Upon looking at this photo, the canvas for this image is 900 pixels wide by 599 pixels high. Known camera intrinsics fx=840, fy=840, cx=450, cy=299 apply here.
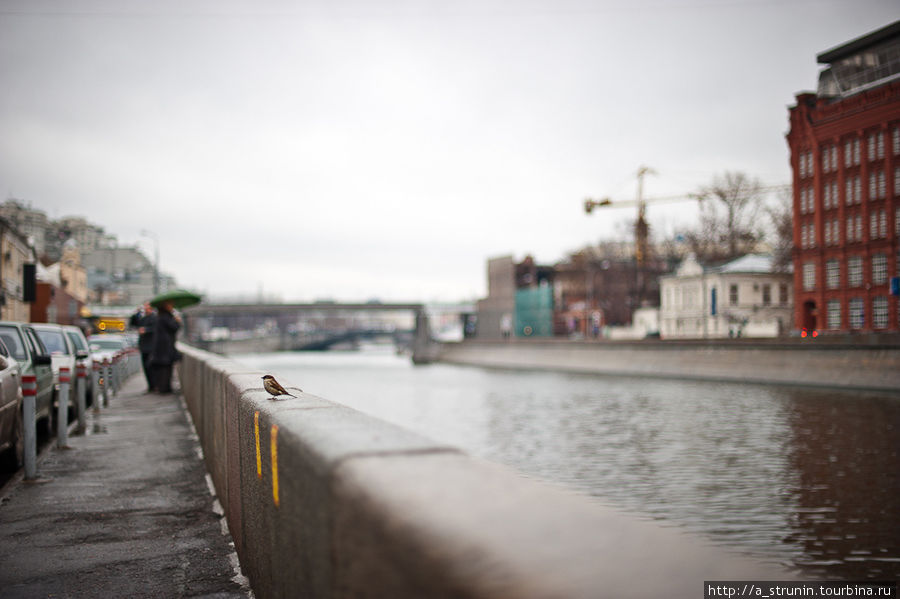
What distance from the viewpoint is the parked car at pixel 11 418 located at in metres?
8.95

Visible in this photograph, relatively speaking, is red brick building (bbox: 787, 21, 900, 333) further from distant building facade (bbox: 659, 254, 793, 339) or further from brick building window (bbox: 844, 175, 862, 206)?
distant building facade (bbox: 659, 254, 793, 339)

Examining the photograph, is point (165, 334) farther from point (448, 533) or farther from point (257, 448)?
point (448, 533)

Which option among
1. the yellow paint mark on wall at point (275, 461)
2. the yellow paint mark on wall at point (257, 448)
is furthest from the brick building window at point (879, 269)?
the yellow paint mark on wall at point (275, 461)

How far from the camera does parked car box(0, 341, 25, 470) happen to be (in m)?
8.95

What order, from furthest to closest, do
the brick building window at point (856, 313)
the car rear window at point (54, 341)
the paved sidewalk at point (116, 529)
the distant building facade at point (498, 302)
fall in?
1. the distant building facade at point (498, 302)
2. the brick building window at point (856, 313)
3. the car rear window at point (54, 341)
4. the paved sidewalk at point (116, 529)

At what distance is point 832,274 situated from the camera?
53562mm

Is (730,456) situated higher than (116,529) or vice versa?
(116,529)

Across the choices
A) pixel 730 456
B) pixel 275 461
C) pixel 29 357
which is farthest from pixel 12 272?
pixel 275 461

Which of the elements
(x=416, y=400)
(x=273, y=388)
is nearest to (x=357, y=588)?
(x=273, y=388)

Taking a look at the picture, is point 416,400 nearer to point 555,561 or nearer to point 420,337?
point 555,561

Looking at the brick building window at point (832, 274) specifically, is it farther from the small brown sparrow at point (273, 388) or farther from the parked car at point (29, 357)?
the small brown sparrow at point (273, 388)

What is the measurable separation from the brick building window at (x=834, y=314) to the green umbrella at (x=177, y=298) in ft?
144

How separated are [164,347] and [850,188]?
45.1 metres

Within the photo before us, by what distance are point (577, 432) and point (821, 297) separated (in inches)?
1422
